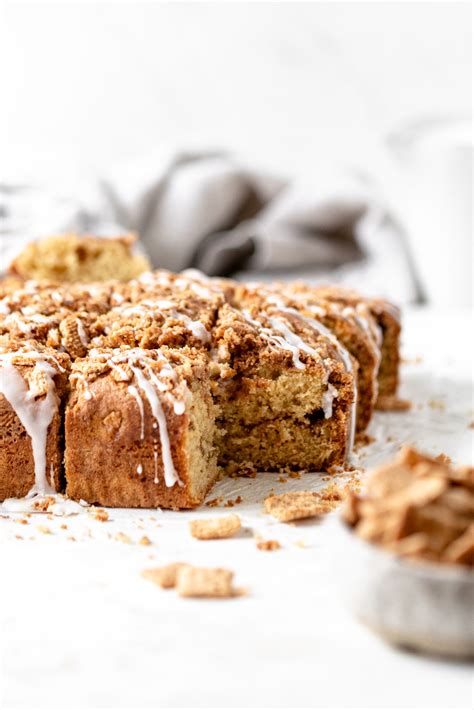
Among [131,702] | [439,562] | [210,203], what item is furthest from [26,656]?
[210,203]

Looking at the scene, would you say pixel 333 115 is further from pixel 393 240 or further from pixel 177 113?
pixel 393 240

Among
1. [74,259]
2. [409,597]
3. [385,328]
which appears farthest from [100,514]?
[74,259]

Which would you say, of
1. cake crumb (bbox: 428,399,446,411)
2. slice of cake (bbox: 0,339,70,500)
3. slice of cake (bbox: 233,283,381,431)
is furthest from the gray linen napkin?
slice of cake (bbox: 0,339,70,500)

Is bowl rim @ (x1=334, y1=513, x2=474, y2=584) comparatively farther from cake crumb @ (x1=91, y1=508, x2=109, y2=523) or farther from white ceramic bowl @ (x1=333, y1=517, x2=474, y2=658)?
cake crumb @ (x1=91, y1=508, x2=109, y2=523)

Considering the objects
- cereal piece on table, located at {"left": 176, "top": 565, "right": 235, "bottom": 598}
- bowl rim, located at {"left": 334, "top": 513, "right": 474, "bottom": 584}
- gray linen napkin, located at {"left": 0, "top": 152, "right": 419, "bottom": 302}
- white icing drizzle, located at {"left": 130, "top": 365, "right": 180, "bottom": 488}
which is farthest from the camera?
gray linen napkin, located at {"left": 0, "top": 152, "right": 419, "bottom": 302}

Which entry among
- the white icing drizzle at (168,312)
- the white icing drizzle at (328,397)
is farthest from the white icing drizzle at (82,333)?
the white icing drizzle at (328,397)

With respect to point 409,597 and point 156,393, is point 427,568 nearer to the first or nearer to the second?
point 409,597

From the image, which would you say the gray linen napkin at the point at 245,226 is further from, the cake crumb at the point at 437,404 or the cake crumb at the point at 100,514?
the cake crumb at the point at 100,514

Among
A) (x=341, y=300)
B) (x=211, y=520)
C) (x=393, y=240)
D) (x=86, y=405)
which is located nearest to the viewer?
(x=211, y=520)
